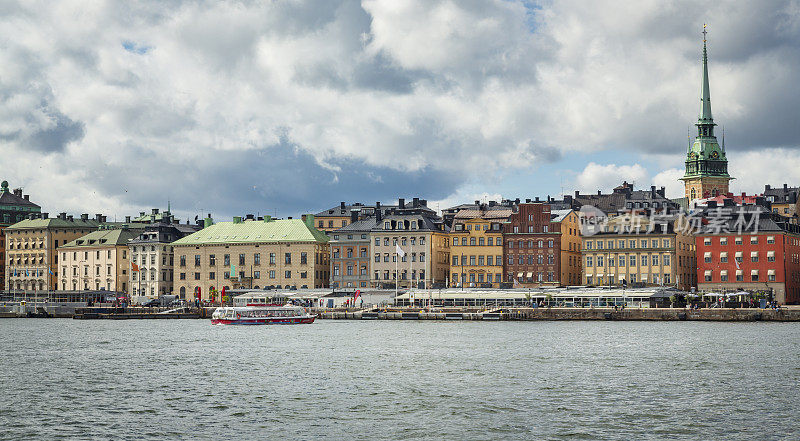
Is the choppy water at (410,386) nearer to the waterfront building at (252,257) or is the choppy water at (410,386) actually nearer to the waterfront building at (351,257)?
the waterfront building at (351,257)

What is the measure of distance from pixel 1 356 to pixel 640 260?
92952 mm

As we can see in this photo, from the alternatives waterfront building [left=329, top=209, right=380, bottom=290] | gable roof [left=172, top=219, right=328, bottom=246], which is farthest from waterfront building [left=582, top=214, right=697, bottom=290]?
gable roof [left=172, top=219, right=328, bottom=246]

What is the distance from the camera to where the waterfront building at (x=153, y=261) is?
187 metres

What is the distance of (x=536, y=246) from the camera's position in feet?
518

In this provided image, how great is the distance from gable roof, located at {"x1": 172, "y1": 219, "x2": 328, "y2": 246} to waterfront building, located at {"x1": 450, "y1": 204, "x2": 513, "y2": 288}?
23630 millimetres

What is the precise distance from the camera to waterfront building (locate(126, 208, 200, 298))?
187250 millimetres

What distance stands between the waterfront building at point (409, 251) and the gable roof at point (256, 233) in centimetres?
1247

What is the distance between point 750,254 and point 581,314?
29512 mm

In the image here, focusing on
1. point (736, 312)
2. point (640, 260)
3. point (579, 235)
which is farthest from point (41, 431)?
point (579, 235)

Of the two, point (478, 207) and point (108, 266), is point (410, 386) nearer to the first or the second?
point (478, 207)

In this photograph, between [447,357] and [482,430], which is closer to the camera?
[482,430]

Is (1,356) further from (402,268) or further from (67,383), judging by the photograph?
(402,268)

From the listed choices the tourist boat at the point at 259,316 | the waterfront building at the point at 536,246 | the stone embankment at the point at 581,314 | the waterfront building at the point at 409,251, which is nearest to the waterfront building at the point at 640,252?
the waterfront building at the point at 536,246

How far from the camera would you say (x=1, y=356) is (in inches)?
3280
